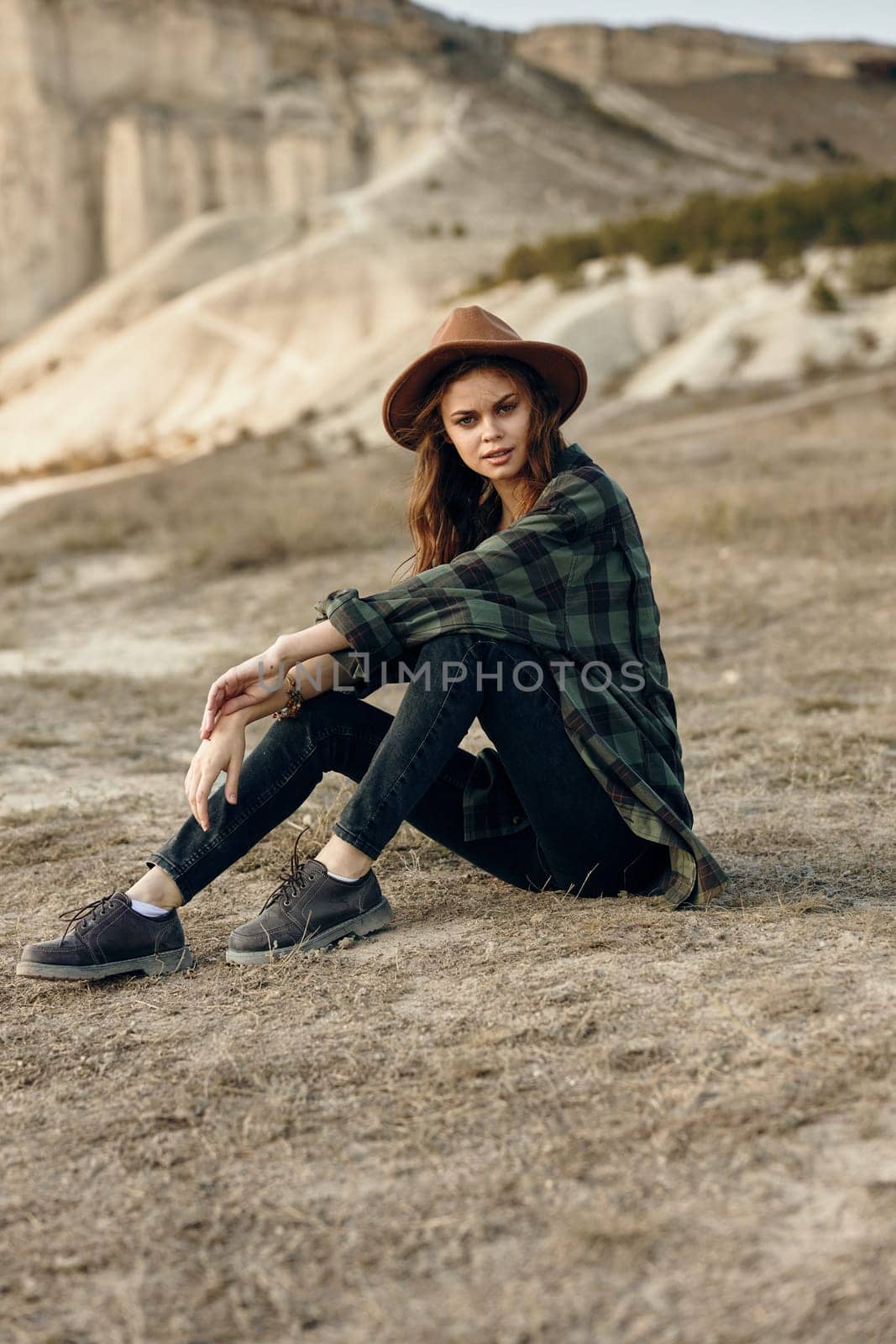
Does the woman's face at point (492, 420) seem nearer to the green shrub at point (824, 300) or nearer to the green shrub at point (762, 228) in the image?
the green shrub at point (824, 300)

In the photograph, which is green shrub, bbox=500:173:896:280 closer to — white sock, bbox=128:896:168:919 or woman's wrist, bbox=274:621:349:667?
woman's wrist, bbox=274:621:349:667

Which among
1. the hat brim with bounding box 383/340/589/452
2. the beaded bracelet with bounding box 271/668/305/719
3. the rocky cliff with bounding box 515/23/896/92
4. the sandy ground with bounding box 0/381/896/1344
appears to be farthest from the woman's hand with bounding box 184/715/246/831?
the rocky cliff with bounding box 515/23/896/92

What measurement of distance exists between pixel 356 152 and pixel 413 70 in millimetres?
3604

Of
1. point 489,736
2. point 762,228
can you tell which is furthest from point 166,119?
point 489,736

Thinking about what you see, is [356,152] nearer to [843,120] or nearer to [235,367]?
[235,367]

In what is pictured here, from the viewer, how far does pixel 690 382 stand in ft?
61.7

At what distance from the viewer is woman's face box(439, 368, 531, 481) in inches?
117

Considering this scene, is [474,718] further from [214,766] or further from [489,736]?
[214,766]

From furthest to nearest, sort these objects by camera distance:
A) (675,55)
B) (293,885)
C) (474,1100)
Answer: (675,55) < (293,885) < (474,1100)

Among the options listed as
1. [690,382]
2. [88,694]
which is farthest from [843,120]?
[88,694]

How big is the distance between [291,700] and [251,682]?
99mm

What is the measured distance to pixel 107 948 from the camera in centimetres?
280

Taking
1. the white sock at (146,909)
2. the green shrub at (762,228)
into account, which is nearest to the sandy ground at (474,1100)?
the white sock at (146,909)

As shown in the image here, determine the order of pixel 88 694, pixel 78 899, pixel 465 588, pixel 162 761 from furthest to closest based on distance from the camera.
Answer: pixel 88 694 → pixel 162 761 → pixel 78 899 → pixel 465 588
